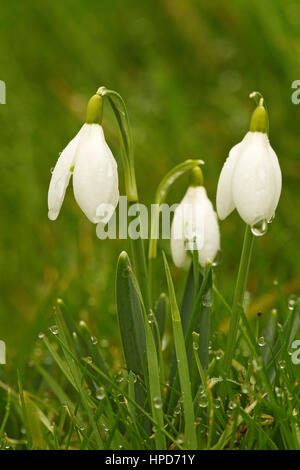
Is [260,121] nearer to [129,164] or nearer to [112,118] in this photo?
[129,164]

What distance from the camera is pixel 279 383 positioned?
3.99ft

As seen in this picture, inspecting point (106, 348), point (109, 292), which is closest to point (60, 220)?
point (109, 292)

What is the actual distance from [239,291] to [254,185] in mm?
223

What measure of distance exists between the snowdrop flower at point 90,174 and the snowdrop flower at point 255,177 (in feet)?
0.62

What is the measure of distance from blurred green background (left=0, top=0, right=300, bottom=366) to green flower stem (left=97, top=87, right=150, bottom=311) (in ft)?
1.52

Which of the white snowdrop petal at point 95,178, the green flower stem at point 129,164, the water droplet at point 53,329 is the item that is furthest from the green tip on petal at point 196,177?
the water droplet at point 53,329

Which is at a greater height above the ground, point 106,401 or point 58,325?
point 58,325

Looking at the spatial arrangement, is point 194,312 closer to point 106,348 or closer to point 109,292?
point 106,348

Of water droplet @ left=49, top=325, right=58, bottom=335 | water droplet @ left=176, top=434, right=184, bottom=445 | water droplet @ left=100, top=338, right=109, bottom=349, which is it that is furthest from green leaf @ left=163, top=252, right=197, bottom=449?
water droplet @ left=100, top=338, right=109, bottom=349

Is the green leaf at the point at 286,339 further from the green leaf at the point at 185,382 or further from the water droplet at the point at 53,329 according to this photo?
the water droplet at the point at 53,329

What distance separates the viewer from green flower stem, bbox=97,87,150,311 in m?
1.16
